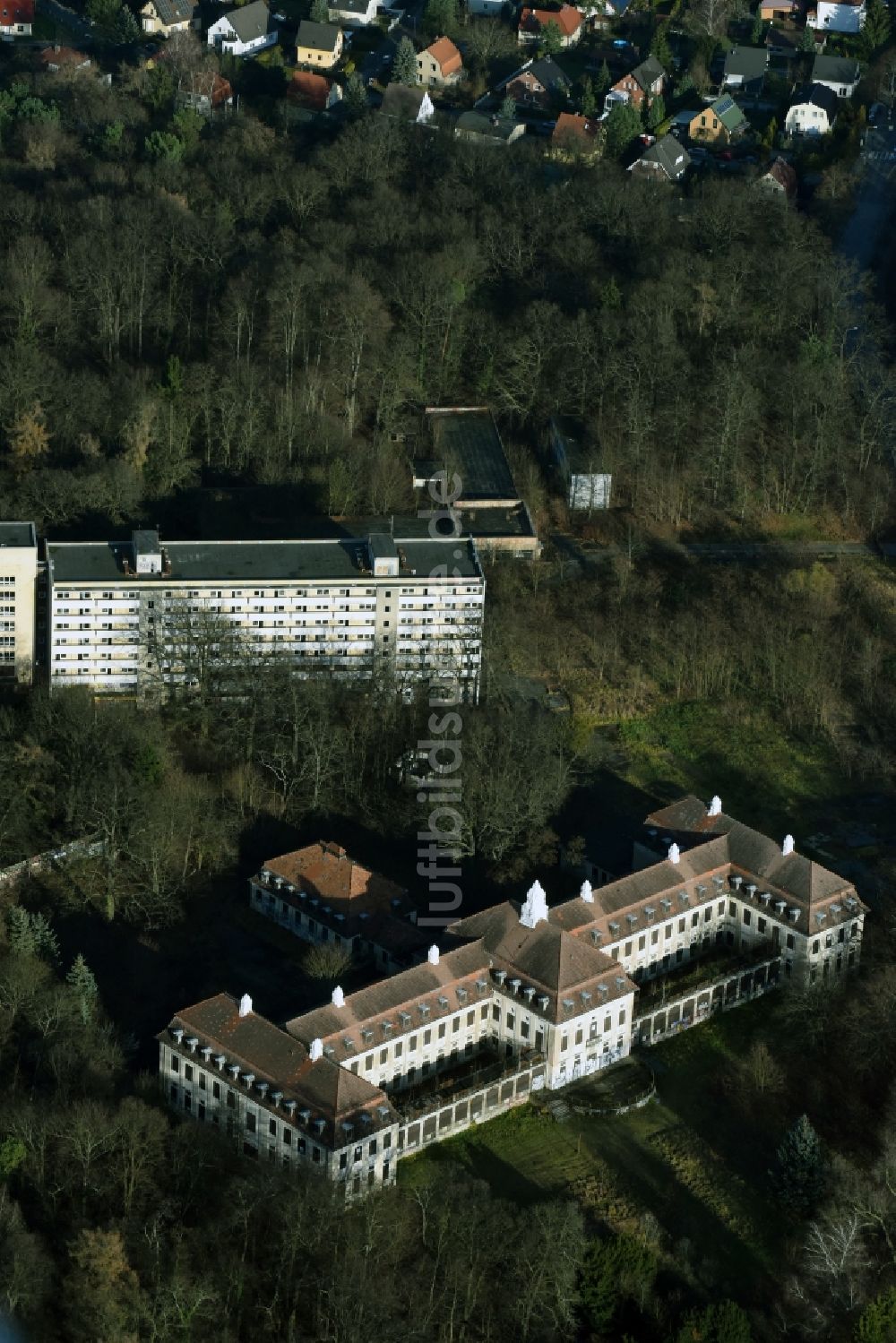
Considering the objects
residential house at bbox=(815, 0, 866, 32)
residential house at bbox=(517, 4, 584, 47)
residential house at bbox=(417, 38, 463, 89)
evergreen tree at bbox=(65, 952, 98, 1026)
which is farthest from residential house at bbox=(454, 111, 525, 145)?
evergreen tree at bbox=(65, 952, 98, 1026)

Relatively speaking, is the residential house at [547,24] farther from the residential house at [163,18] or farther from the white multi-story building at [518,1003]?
the white multi-story building at [518,1003]

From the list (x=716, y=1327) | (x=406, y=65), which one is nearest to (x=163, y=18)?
(x=406, y=65)

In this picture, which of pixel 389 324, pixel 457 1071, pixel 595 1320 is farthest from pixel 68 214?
pixel 595 1320

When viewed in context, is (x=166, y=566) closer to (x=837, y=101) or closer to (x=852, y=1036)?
(x=852, y=1036)

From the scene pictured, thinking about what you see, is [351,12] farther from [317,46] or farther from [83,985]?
[83,985]

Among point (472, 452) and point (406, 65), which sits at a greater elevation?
point (406, 65)

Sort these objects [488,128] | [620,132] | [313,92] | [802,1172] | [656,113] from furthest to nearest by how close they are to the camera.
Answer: [313,92] < [656,113] < [488,128] < [620,132] < [802,1172]

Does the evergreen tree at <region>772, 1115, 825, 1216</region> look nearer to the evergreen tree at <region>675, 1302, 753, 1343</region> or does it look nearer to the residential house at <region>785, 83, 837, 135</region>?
the evergreen tree at <region>675, 1302, 753, 1343</region>

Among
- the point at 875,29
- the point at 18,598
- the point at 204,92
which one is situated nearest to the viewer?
the point at 18,598
